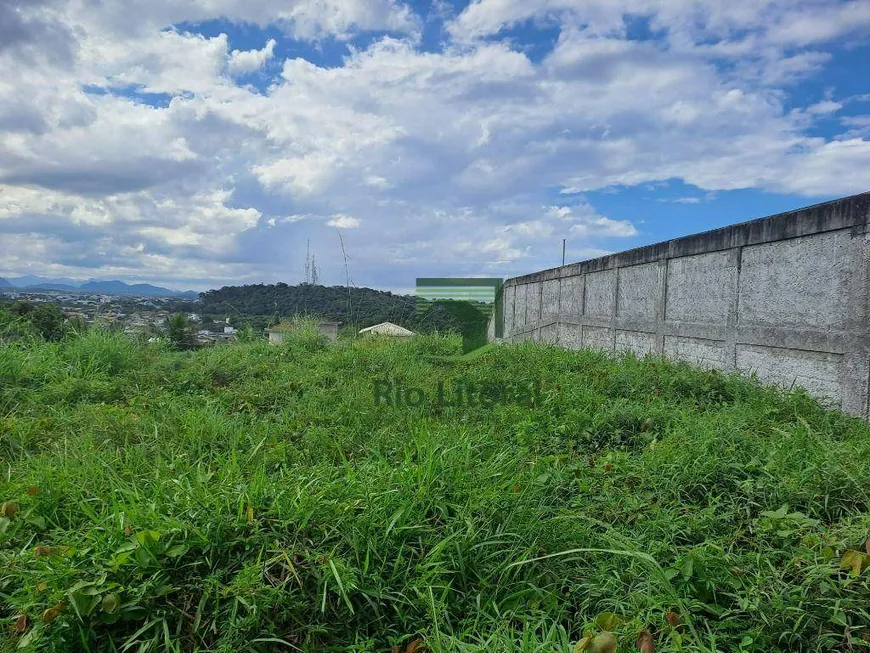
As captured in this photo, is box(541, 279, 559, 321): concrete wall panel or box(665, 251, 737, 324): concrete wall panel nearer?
box(665, 251, 737, 324): concrete wall panel

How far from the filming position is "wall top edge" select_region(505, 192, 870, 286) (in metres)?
3.93

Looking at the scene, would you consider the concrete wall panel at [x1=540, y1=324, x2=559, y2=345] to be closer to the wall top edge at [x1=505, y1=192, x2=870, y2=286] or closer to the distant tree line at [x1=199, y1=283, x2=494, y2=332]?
the distant tree line at [x1=199, y1=283, x2=494, y2=332]

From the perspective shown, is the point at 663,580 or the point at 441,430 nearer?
the point at 663,580

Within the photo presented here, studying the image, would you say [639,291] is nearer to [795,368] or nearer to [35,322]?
[795,368]

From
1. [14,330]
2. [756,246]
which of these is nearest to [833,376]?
[756,246]

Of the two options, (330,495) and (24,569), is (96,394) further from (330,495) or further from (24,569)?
(330,495)

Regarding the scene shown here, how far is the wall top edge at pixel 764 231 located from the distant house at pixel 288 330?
4.02 meters

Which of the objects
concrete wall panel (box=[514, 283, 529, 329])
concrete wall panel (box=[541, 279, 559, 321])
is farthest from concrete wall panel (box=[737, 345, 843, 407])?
concrete wall panel (box=[514, 283, 529, 329])

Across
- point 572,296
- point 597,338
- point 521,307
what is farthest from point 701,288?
point 521,307

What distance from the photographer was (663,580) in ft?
6.13

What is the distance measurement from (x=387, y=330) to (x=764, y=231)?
5.77 metres

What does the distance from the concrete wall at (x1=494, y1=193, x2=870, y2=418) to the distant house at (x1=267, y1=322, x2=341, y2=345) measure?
3.87 metres

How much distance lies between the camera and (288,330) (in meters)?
7.77

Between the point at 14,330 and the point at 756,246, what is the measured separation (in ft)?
23.8
